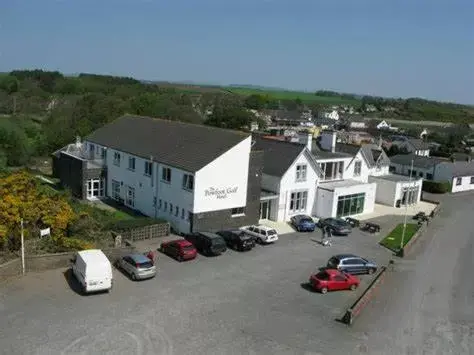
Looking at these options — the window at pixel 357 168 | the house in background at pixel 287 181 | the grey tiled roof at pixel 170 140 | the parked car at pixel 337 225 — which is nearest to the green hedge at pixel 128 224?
the grey tiled roof at pixel 170 140

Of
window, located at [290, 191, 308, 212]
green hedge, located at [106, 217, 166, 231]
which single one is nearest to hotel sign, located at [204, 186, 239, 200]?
green hedge, located at [106, 217, 166, 231]

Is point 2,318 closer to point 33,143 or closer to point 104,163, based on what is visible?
point 104,163

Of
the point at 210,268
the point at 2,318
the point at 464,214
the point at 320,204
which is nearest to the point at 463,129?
the point at 464,214

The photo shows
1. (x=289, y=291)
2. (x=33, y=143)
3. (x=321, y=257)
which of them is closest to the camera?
(x=289, y=291)

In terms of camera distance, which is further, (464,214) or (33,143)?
(33,143)

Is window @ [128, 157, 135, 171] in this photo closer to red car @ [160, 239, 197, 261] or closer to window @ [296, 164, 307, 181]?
red car @ [160, 239, 197, 261]

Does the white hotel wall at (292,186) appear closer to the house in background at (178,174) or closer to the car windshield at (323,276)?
the house in background at (178,174)

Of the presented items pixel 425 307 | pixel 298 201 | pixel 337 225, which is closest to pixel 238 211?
pixel 298 201

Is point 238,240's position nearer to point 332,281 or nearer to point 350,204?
point 332,281
